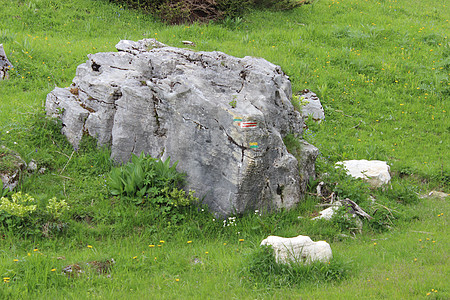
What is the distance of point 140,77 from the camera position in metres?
8.45

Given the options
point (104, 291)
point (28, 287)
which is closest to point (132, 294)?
point (104, 291)

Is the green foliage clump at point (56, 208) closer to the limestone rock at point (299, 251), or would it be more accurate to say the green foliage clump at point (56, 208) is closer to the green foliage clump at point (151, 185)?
the green foliage clump at point (151, 185)

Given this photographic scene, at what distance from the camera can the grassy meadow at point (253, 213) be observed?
5.18 metres

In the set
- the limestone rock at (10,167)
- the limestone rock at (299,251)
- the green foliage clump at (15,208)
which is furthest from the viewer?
the limestone rock at (10,167)

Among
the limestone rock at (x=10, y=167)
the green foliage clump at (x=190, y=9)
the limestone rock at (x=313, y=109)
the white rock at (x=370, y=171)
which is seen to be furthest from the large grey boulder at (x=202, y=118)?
the green foliage clump at (x=190, y=9)

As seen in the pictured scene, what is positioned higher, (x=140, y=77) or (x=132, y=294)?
(x=140, y=77)

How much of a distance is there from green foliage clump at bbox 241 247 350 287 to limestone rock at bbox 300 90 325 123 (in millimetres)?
7020

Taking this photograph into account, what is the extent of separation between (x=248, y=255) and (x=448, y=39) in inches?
585

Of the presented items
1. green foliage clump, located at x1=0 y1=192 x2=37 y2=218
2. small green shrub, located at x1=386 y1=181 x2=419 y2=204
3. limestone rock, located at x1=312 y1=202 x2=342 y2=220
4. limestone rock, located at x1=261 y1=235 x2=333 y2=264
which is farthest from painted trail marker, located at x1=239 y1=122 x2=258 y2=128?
small green shrub, located at x1=386 y1=181 x2=419 y2=204

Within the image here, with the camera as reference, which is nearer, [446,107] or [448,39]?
[446,107]

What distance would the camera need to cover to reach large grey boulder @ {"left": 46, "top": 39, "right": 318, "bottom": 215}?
23.7ft

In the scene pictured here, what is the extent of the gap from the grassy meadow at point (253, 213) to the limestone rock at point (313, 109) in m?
0.31

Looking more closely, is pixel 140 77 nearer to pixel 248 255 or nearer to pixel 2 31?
pixel 248 255

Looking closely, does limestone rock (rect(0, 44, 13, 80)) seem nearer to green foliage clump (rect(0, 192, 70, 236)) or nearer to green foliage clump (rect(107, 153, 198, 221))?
green foliage clump (rect(0, 192, 70, 236))
